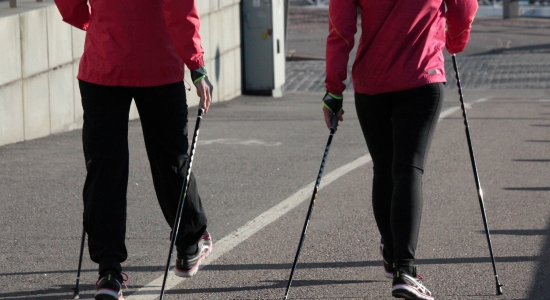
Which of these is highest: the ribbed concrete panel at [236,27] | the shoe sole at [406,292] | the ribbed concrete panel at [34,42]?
the shoe sole at [406,292]

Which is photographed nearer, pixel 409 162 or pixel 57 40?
pixel 409 162

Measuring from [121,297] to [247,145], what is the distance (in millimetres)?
6165

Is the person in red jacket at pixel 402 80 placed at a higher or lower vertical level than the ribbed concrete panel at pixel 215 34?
→ higher

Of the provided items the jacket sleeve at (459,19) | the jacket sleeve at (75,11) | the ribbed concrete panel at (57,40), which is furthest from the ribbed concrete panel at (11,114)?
the jacket sleeve at (459,19)

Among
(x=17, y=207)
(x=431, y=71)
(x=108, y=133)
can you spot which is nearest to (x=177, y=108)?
(x=108, y=133)

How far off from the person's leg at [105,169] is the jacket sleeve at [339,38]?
3.19 ft

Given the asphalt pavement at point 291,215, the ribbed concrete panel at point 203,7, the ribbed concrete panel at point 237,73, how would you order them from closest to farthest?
the asphalt pavement at point 291,215, the ribbed concrete panel at point 203,7, the ribbed concrete panel at point 237,73

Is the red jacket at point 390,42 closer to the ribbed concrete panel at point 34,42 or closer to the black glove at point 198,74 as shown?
the black glove at point 198,74

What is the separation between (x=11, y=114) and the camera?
984cm

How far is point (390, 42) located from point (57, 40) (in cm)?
704

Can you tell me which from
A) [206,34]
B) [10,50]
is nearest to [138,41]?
[10,50]

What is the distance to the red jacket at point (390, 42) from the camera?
457cm

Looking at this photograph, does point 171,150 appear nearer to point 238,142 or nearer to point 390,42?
point 390,42

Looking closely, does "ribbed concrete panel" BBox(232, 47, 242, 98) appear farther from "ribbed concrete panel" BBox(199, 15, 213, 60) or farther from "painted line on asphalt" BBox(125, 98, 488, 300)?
"painted line on asphalt" BBox(125, 98, 488, 300)
